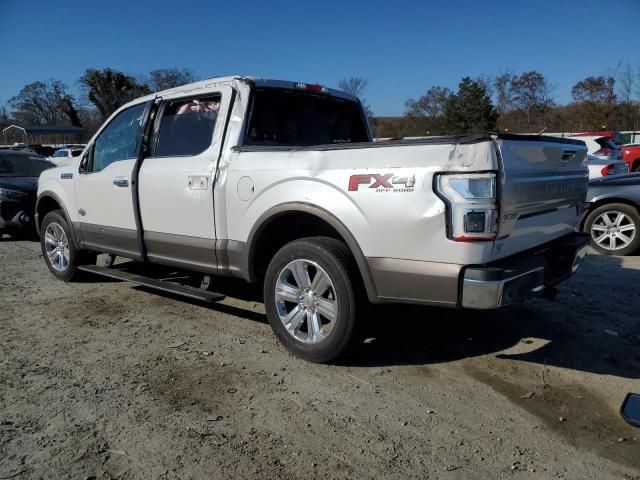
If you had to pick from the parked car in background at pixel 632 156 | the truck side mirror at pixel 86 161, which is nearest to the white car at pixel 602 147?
the parked car in background at pixel 632 156

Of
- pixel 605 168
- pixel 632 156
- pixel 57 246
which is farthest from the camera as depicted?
pixel 632 156

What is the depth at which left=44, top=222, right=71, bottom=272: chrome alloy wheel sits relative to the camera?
19.8 feet

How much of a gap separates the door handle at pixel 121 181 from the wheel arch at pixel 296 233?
5.52ft

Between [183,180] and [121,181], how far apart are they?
98 centimetres

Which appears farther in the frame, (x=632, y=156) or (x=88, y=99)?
(x=88, y=99)

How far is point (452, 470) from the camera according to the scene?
250cm

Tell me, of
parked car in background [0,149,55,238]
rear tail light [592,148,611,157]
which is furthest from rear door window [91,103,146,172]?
rear tail light [592,148,611,157]

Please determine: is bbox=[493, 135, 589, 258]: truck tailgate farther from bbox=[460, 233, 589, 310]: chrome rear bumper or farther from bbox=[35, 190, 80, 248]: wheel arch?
bbox=[35, 190, 80, 248]: wheel arch

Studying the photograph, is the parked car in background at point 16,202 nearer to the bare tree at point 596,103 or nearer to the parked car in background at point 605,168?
the parked car in background at point 605,168

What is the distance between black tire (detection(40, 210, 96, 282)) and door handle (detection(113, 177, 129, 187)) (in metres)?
1.21

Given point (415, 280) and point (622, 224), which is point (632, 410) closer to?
point (415, 280)

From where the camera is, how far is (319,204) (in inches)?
137

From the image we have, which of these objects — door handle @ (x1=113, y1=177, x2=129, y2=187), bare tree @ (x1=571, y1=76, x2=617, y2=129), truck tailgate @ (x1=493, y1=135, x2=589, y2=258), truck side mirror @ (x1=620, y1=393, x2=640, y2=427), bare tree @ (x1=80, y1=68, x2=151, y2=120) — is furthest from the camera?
bare tree @ (x1=80, y1=68, x2=151, y2=120)

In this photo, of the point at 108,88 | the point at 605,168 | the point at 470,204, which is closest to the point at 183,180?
the point at 470,204
